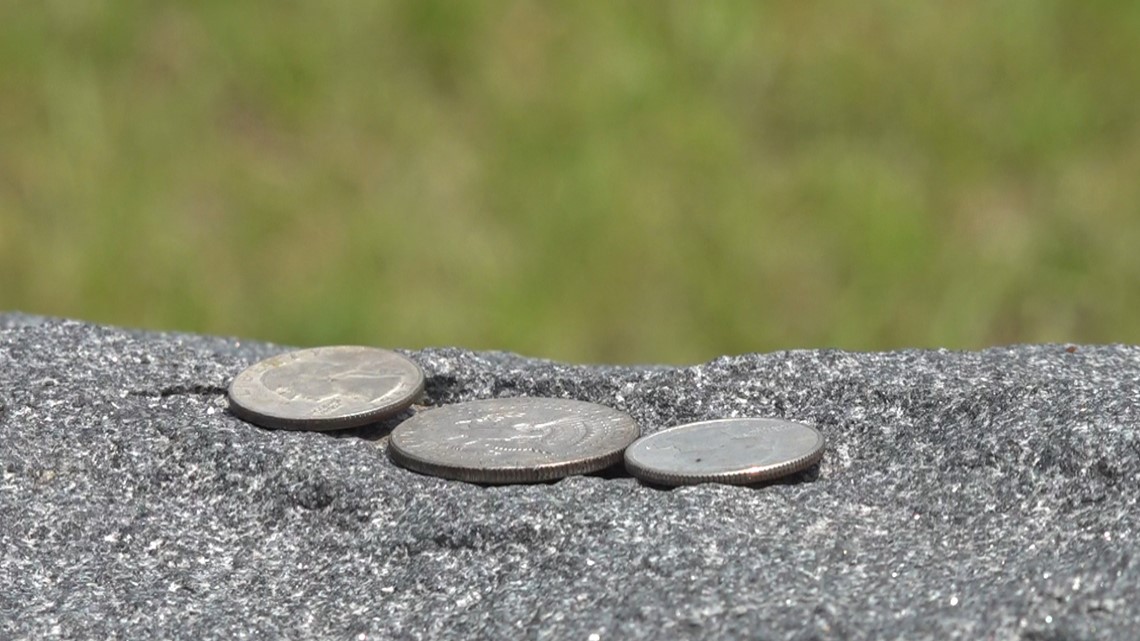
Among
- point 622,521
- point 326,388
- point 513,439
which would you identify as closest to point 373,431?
point 326,388

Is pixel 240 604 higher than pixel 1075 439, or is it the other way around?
pixel 1075 439

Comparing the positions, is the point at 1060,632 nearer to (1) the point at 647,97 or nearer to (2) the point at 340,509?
(2) the point at 340,509

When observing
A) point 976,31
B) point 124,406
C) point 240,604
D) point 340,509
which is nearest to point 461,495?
point 340,509

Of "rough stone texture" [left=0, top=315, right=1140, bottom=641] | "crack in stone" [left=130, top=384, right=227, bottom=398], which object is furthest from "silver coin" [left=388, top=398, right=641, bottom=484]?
"crack in stone" [left=130, top=384, right=227, bottom=398]

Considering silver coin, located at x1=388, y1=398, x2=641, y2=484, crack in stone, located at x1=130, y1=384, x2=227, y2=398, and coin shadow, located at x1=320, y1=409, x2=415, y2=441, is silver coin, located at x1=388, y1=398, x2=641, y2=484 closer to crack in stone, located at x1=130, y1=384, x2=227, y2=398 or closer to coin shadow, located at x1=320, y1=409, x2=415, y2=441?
coin shadow, located at x1=320, y1=409, x2=415, y2=441

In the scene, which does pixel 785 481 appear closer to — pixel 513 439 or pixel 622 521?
pixel 622 521

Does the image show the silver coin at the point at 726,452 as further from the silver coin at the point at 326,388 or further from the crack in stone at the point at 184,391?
the crack in stone at the point at 184,391
